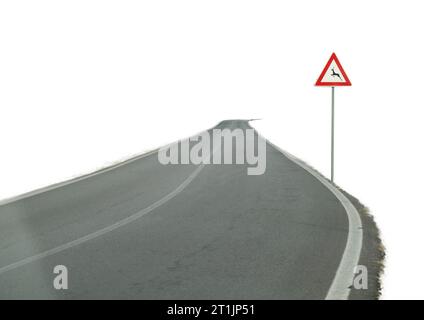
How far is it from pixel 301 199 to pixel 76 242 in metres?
4.81

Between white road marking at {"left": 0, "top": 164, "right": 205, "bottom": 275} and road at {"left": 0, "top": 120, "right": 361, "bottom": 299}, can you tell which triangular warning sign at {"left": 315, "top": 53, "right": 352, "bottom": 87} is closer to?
road at {"left": 0, "top": 120, "right": 361, "bottom": 299}

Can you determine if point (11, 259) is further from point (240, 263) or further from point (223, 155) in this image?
point (223, 155)

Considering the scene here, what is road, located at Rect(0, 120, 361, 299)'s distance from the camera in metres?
5.00

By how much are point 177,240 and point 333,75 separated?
6.88 m

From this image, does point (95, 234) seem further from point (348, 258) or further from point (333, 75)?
point (333, 75)

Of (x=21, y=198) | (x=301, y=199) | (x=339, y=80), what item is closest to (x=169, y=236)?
(x=301, y=199)

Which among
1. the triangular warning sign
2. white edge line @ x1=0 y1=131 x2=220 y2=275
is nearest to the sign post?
the triangular warning sign

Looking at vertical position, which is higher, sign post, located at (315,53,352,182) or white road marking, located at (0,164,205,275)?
sign post, located at (315,53,352,182)

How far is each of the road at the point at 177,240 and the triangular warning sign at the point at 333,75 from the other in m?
2.51

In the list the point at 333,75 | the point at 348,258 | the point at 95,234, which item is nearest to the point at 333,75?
the point at 333,75

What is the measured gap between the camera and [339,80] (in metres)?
11.7

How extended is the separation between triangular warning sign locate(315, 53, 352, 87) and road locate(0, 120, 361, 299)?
2.51 m

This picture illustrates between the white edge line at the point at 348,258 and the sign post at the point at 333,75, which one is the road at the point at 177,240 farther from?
the sign post at the point at 333,75

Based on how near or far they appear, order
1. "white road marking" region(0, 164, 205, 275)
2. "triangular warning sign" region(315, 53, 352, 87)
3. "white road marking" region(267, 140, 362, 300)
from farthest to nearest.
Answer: "triangular warning sign" region(315, 53, 352, 87) → "white road marking" region(0, 164, 205, 275) → "white road marking" region(267, 140, 362, 300)
